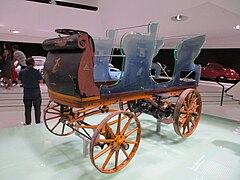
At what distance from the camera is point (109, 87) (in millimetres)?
2244

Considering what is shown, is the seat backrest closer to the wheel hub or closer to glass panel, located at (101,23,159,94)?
glass panel, located at (101,23,159,94)

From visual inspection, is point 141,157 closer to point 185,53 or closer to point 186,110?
point 186,110

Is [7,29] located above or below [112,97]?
above

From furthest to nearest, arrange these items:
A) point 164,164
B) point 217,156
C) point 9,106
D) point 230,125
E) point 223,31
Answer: point 223,31 → point 9,106 → point 230,125 → point 217,156 → point 164,164

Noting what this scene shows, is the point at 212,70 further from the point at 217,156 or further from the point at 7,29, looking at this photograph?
the point at 7,29

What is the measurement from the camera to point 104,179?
2100 mm

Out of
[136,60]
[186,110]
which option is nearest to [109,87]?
[136,60]

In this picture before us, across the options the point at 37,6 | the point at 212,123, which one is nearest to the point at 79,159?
the point at 212,123

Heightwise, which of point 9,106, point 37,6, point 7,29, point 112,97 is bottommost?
point 9,106

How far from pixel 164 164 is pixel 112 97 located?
1.04 metres

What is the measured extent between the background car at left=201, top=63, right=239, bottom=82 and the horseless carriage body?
6.85 metres

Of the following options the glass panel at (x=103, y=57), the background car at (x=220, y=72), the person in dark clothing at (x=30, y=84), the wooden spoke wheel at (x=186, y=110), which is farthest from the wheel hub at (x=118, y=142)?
the background car at (x=220, y=72)

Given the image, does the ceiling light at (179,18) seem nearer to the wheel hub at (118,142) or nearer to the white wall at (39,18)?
the white wall at (39,18)

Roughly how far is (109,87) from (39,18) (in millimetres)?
5939
